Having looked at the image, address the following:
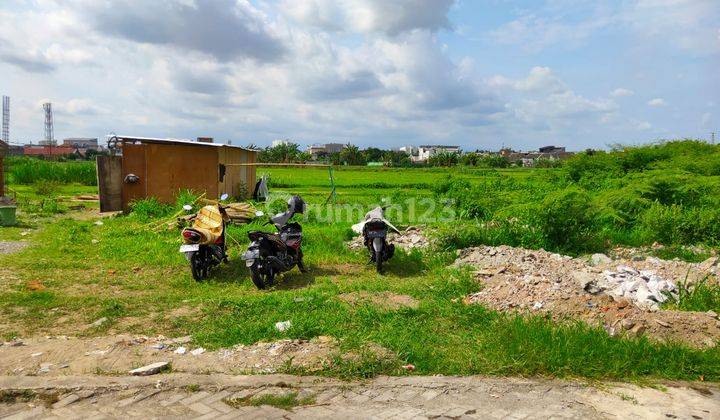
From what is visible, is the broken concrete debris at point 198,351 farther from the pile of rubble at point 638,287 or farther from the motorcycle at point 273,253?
the pile of rubble at point 638,287

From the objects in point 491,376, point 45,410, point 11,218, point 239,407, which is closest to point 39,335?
point 45,410

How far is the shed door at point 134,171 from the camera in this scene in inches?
571

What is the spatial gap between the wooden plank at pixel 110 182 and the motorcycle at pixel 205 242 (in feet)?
26.5

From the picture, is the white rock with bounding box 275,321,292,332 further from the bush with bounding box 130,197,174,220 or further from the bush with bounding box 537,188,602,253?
the bush with bounding box 130,197,174,220

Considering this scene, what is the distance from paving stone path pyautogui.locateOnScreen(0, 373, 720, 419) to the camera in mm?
3463

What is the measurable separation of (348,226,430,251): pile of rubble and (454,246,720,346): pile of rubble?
1101mm

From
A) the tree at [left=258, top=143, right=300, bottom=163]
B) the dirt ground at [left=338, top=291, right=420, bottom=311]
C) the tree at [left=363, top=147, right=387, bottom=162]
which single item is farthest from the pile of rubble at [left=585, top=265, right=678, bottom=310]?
the tree at [left=363, top=147, right=387, bottom=162]

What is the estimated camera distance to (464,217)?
11352 millimetres

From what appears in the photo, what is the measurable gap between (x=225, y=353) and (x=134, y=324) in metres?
1.49

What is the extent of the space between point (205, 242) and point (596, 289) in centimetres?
497

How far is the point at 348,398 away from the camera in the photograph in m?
3.68

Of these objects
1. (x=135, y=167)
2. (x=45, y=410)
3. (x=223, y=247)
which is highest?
(x=135, y=167)

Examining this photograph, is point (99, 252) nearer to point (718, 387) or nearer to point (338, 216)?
point (338, 216)

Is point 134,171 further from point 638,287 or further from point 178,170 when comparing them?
point 638,287
